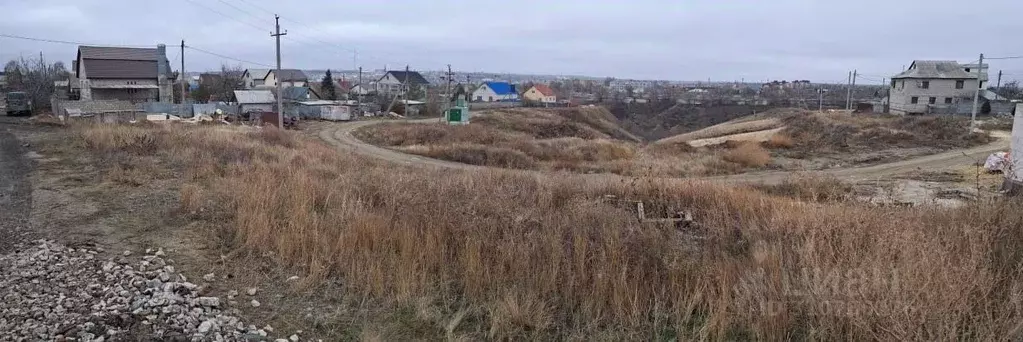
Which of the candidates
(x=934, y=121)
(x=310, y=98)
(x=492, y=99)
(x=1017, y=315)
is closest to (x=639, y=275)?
(x=1017, y=315)

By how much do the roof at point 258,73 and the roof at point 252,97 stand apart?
3745 centimetres

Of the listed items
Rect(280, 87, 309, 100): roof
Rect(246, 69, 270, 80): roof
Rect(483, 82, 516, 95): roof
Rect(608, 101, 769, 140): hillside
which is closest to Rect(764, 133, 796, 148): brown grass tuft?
Rect(608, 101, 769, 140): hillside

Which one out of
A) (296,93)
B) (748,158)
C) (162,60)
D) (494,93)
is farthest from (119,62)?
(494,93)

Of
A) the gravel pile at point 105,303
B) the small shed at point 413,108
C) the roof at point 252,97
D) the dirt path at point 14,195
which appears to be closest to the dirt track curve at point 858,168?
the dirt path at point 14,195

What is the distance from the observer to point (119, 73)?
54406 millimetres

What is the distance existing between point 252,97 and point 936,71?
6539 centimetres

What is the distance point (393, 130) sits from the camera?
40875 mm

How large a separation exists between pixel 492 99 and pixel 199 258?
4083 inches

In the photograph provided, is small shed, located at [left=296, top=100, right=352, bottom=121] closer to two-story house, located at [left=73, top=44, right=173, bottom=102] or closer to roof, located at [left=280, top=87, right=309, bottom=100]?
roof, located at [left=280, top=87, right=309, bottom=100]

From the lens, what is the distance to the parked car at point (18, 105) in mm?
39969

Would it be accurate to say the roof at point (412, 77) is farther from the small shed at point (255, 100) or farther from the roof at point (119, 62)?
the roof at point (119, 62)

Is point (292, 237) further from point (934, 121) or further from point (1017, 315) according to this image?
point (934, 121)

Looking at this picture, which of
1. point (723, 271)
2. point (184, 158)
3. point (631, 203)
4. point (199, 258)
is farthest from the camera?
point (184, 158)

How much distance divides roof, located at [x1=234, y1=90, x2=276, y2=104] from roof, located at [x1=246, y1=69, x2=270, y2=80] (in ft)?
123
